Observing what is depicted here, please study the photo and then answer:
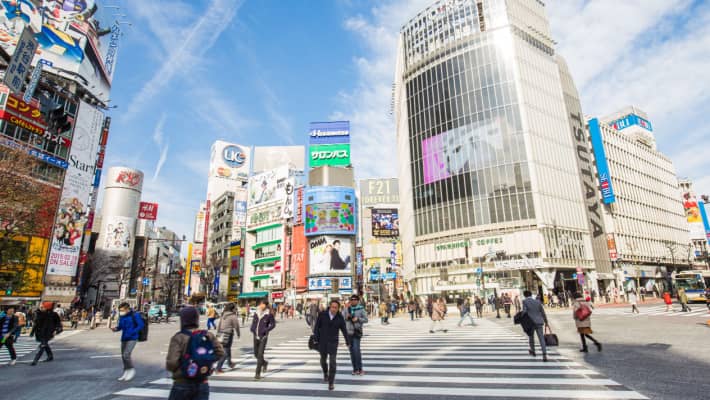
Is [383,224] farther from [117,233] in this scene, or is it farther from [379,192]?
[117,233]

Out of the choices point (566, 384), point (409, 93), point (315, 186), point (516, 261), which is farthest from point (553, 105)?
point (566, 384)

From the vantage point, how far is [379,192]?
117 m

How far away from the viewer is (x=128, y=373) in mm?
8117

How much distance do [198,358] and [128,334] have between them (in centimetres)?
560

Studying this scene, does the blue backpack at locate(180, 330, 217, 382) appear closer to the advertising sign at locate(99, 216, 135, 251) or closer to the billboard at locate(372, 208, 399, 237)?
the billboard at locate(372, 208, 399, 237)

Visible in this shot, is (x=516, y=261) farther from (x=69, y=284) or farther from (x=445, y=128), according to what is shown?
(x=69, y=284)

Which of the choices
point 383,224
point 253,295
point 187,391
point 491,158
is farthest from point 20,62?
point 383,224

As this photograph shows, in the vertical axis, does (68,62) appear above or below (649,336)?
above

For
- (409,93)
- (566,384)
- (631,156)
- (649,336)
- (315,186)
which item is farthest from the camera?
(631,156)

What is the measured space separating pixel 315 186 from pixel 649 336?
54991 mm

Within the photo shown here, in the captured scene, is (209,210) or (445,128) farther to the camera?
(209,210)

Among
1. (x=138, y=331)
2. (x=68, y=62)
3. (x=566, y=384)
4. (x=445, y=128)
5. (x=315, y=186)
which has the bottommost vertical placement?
(x=566, y=384)

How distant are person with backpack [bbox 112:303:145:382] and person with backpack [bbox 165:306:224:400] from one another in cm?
531

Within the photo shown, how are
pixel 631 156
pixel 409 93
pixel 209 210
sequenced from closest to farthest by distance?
pixel 409 93 → pixel 631 156 → pixel 209 210
